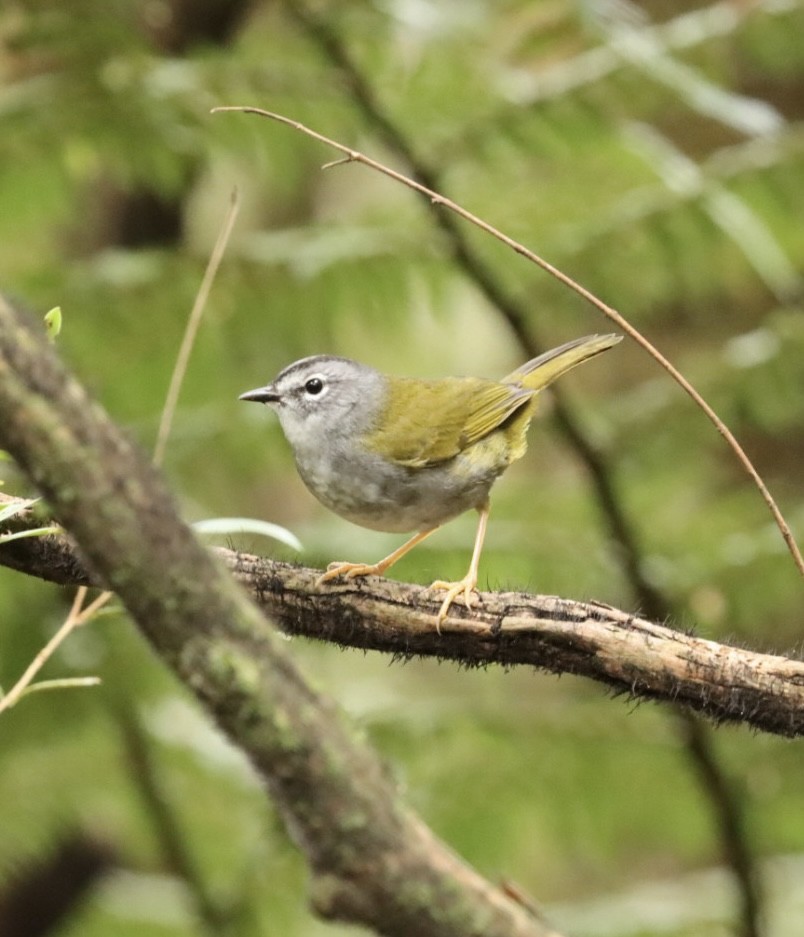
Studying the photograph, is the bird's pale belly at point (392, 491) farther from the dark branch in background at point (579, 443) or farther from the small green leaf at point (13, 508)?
the small green leaf at point (13, 508)

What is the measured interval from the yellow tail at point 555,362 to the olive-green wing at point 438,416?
4cm

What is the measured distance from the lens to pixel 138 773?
3.54 metres

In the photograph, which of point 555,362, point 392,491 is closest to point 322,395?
point 392,491

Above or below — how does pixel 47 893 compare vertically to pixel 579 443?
below

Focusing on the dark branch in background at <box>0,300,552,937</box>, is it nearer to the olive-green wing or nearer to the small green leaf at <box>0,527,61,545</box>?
the small green leaf at <box>0,527,61,545</box>

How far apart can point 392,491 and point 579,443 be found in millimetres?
798

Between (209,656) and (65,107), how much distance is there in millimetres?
2661

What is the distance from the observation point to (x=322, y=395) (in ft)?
8.79

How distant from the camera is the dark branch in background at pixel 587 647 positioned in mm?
1567

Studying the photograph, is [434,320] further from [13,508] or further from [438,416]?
[13,508]

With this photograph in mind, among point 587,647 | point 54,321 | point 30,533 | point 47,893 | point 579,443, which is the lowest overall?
point 47,893

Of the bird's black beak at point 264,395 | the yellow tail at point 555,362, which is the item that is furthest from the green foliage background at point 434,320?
the bird's black beak at point 264,395

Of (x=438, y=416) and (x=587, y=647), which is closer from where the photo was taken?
(x=587, y=647)

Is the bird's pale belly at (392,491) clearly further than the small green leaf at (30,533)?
Yes
